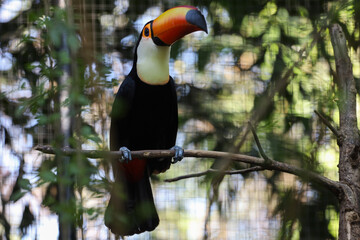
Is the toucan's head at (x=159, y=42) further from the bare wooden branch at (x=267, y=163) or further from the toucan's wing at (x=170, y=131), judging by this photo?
the bare wooden branch at (x=267, y=163)

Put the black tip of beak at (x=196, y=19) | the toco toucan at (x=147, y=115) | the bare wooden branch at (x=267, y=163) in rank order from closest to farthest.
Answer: the bare wooden branch at (x=267, y=163)
the black tip of beak at (x=196, y=19)
the toco toucan at (x=147, y=115)

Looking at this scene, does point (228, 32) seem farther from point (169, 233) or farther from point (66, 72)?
point (66, 72)

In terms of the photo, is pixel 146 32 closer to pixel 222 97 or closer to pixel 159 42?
pixel 159 42

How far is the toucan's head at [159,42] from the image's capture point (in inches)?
58.6

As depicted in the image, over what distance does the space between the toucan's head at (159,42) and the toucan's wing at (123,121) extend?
5 cm

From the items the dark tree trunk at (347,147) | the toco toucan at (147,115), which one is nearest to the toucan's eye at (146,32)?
the toco toucan at (147,115)

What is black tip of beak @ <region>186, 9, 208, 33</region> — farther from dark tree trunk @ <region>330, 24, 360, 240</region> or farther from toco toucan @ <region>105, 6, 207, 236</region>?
dark tree trunk @ <region>330, 24, 360, 240</region>

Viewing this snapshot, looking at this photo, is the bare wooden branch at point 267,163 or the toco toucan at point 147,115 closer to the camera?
the bare wooden branch at point 267,163

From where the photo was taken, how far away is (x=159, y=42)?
5.16 feet

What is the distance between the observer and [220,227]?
1617 mm

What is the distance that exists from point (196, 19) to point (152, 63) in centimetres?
23

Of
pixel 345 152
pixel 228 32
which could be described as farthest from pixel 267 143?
pixel 228 32

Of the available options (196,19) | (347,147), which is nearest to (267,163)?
(347,147)

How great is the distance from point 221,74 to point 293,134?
39cm
